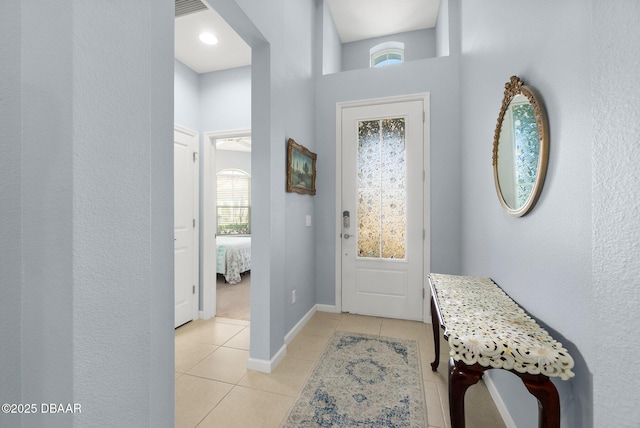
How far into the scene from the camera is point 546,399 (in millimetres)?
957

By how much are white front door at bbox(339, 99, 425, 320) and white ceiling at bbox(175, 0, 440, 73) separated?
4.58ft

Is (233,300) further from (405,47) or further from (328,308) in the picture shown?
(405,47)

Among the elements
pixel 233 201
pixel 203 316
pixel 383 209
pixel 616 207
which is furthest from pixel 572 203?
pixel 233 201

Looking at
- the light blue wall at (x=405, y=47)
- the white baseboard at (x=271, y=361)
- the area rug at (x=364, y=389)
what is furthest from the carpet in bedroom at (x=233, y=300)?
the light blue wall at (x=405, y=47)

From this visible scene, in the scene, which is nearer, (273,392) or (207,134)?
(273,392)

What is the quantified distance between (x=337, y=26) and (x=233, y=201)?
185 inches

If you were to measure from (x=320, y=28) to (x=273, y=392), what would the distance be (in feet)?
12.0

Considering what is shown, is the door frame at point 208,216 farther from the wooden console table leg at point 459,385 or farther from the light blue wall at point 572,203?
the wooden console table leg at point 459,385

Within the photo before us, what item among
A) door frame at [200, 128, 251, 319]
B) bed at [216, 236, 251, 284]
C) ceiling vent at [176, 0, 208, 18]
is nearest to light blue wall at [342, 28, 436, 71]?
door frame at [200, 128, 251, 319]

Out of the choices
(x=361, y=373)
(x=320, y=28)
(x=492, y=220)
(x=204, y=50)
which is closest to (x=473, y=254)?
(x=492, y=220)

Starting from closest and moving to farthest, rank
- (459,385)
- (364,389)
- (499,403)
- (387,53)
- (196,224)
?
(459,385), (499,403), (364,389), (196,224), (387,53)

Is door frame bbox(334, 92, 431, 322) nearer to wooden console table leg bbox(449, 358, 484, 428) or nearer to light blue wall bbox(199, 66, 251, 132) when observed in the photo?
light blue wall bbox(199, 66, 251, 132)

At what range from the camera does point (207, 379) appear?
196 cm

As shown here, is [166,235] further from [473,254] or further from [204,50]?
[204,50]
